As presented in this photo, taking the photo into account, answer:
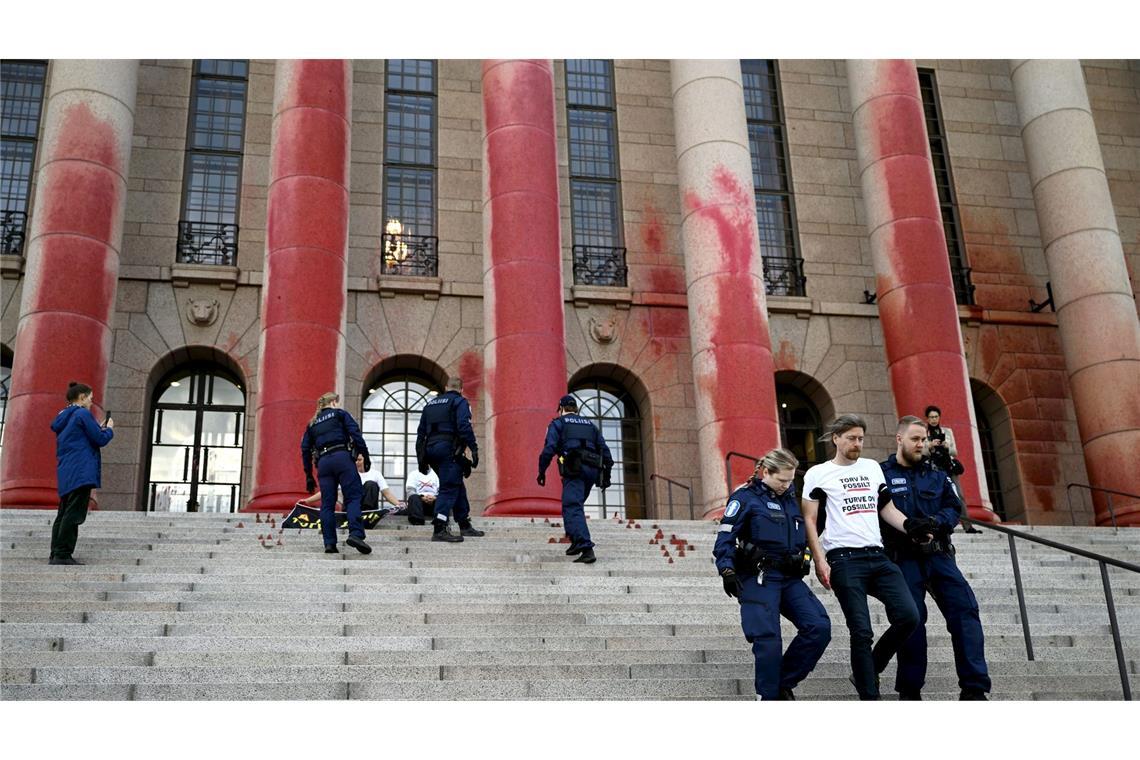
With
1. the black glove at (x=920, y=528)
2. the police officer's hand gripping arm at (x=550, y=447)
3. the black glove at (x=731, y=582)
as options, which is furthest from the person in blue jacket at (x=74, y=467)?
the black glove at (x=920, y=528)

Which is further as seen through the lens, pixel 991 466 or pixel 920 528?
pixel 991 466

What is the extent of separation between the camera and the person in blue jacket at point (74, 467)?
1057 centimetres

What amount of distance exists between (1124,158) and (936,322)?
951 cm

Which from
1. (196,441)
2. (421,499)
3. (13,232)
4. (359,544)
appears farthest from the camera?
(13,232)

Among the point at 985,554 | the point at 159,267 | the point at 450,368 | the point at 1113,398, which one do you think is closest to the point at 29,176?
the point at 159,267

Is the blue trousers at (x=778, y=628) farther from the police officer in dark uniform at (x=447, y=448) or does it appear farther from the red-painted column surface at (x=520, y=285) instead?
the red-painted column surface at (x=520, y=285)

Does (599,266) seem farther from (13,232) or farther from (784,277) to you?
(13,232)

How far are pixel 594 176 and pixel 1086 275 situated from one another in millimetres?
8904

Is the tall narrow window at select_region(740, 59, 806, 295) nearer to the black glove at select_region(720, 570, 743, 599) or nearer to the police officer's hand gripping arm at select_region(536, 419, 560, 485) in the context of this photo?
the police officer's hand gripping arm at select_region(536, 419, 560, 485)

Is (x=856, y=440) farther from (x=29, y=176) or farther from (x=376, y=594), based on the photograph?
(x=29, y=176)

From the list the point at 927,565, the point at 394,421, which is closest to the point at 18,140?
the point at 394,421

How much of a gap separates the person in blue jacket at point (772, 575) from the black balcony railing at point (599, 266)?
14955mm

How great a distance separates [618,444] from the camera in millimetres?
21938

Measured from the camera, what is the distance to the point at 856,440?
25.7 ft
